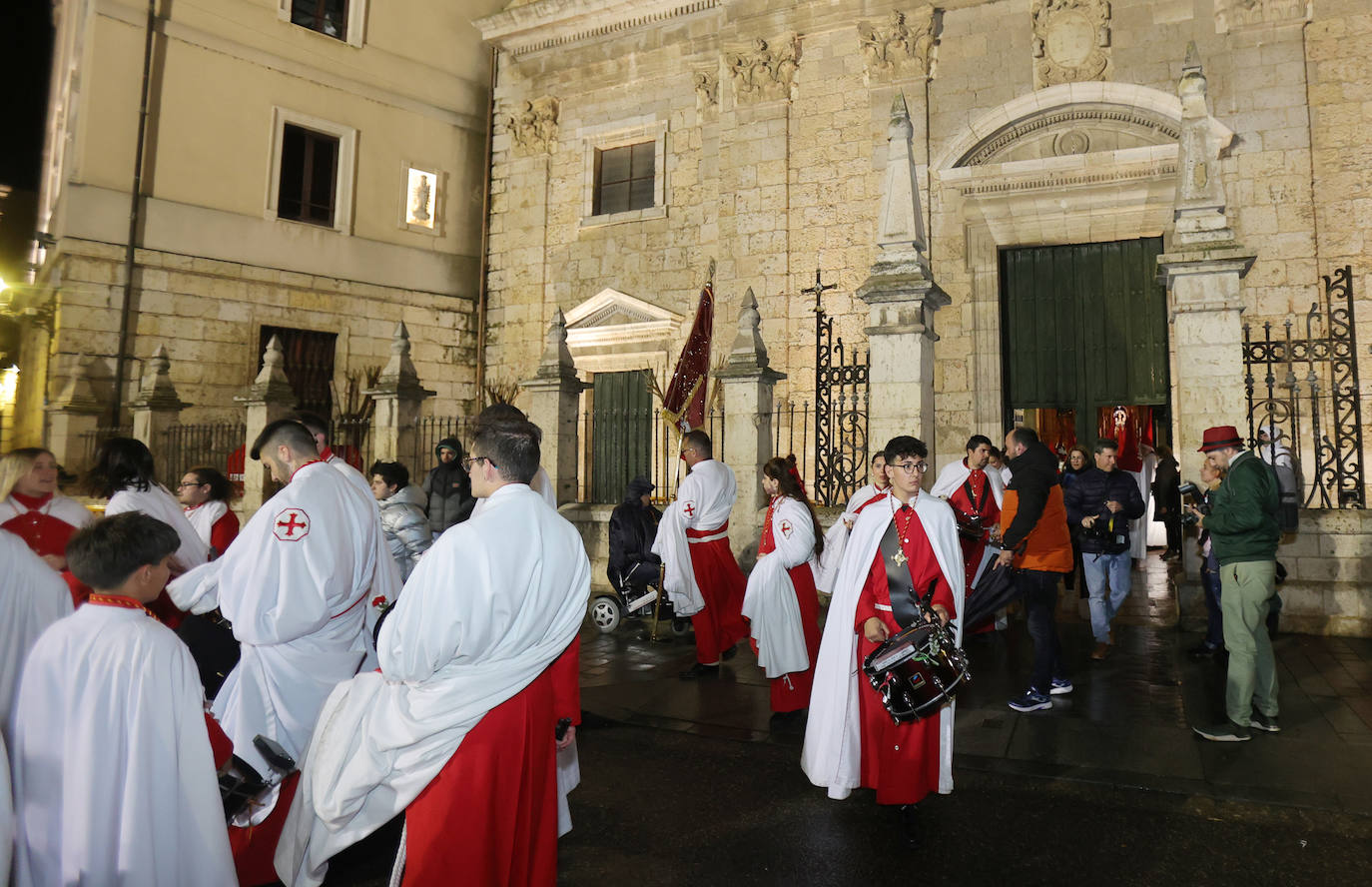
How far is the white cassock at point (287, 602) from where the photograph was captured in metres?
3.62

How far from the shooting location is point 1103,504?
7.60 m

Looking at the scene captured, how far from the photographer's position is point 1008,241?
41.9ft

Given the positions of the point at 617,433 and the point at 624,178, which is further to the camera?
the point at 624,178

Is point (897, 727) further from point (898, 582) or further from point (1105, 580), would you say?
point (1105, 580)

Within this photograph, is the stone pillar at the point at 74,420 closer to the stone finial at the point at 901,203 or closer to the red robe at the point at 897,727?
the stone finial at the point at 901,203

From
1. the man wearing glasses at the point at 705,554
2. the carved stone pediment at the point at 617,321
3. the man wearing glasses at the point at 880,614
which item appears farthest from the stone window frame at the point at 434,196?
the man wearing glasses at the point at 880,614

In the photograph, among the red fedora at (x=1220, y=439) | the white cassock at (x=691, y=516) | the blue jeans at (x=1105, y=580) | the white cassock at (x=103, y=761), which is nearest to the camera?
the white cassock at (x=103, y=761)

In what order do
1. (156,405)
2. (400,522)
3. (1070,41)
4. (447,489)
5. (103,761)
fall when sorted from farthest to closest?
(156,405)
(1070,41)
(447,489)
(400,522)
(103,761)

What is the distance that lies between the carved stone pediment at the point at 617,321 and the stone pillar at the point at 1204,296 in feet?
27.8

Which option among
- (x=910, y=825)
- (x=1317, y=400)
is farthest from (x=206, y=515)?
(x=1317, y=400)

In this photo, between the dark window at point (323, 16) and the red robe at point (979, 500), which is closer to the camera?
the red robe at point (979, 500)

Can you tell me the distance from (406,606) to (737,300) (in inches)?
471

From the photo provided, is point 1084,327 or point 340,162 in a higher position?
point 340,162

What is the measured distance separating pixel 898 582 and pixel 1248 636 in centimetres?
272
